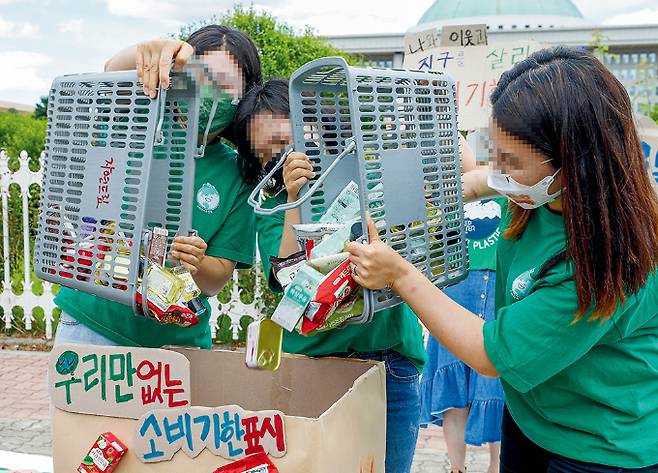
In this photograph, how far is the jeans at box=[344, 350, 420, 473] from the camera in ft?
5.98

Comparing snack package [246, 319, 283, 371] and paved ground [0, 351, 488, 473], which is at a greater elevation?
snack package [246, 319, 283, 371]

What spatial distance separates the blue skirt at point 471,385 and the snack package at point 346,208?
1.63 m

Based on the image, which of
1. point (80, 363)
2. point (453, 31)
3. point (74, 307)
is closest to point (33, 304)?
point (453, 31)

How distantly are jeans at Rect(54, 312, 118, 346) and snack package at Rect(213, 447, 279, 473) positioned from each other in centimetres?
68

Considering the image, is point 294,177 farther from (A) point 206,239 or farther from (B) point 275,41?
(B) point 275,41

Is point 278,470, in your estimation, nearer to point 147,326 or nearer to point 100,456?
point 100,456

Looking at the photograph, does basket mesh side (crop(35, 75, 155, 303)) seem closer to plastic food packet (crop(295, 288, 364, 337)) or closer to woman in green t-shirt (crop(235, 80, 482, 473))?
woman in green t-shirt (crop(235, 80, 482, 473))

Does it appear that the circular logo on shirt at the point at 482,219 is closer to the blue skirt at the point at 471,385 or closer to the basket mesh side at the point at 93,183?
the blue skirt at the point at 471,385

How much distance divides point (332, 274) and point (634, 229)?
56 centimetres

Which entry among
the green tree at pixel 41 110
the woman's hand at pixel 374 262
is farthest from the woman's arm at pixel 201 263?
the green tree at pixel 41 110

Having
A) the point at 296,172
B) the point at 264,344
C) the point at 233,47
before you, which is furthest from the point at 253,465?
the point at 233,47

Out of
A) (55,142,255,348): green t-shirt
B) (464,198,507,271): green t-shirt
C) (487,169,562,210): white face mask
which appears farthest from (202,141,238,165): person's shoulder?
(464,198,507,271): green t-shirt

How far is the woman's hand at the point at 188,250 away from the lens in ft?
5.57

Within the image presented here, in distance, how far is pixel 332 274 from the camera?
139 centimetres
